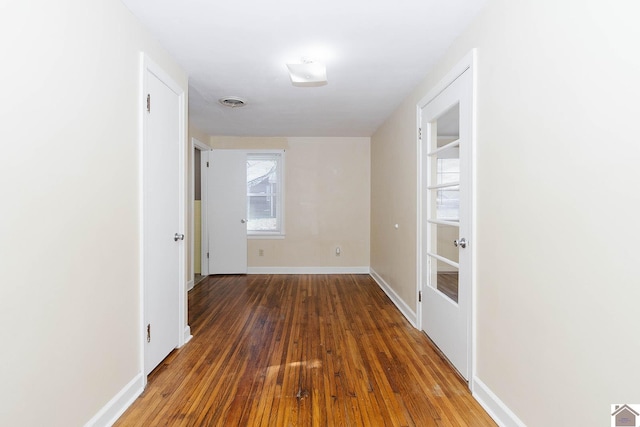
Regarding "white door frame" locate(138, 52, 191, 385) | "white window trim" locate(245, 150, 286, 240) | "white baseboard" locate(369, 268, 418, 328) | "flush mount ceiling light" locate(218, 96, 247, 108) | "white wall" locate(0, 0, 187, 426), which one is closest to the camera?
"white wall" locate(0, 0, 187, 426)

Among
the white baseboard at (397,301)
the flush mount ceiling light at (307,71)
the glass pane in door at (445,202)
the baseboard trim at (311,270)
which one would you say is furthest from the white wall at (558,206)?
the baseboard trim at (311,270)

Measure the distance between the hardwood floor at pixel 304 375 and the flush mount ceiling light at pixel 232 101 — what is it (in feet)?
7.70

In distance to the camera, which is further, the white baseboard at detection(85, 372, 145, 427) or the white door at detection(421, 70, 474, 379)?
the white door at detection(421, 70, 474, 379)

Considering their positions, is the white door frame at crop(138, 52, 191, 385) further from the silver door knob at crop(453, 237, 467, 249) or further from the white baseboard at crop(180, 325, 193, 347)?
the silver door knob at crop(453, 237, 467, 249)

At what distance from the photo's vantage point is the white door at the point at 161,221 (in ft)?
6.98

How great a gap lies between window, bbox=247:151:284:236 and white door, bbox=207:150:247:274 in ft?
0.83

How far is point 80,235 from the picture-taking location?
1519 millimetres

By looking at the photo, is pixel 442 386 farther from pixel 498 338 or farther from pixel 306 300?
pixel 306 300

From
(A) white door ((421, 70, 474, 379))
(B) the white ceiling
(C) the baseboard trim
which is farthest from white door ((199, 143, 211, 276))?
(A) white door ((421, 70, 474, 379))

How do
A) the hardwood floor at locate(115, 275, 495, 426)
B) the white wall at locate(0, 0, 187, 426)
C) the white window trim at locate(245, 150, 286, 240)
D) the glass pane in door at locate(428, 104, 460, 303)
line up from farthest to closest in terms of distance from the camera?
the white window trim at locate(245, 150, 286, 240) < the glass pane in door at locate(428, 104, 460, 303) < the hardwood floor at locate(115, 275, 495, 426) < the white wall at locate(0, 0, 187, 426)

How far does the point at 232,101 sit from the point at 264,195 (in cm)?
237

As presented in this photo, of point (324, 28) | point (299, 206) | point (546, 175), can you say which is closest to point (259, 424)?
point (546, 175)

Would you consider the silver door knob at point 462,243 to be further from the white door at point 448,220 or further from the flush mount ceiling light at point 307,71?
the flush mount ceiling light at point 307,71

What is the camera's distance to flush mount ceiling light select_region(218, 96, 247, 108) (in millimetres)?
3453
